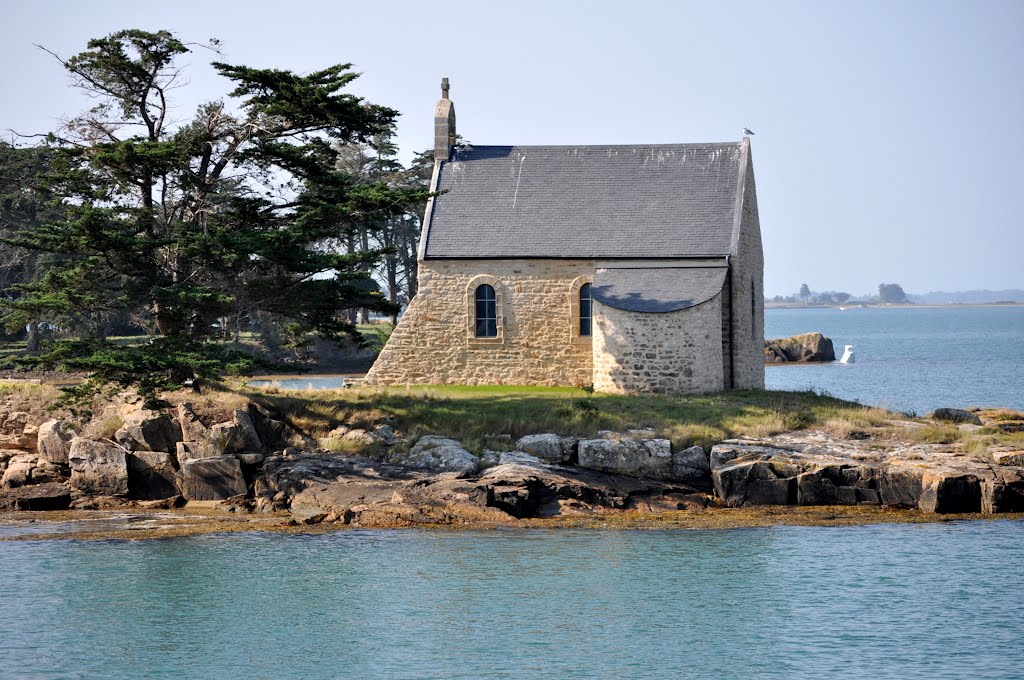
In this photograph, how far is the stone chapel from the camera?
32.6 meters

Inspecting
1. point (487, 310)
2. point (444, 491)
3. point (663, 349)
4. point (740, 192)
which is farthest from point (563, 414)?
point (740, 192)

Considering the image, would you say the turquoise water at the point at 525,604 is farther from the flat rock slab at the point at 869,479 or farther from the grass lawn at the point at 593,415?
the grass lawn at the point at 593,415

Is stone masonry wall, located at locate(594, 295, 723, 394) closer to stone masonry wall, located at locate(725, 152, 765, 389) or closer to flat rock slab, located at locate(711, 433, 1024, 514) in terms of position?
stone masonry wall, located at locate(725, 152, 765, 389)

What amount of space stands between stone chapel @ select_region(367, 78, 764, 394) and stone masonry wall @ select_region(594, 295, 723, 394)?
53 millimetres

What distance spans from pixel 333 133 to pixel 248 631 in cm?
1518

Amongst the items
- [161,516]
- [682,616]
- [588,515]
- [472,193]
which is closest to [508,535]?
[588,515]

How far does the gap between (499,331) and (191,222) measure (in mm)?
9602

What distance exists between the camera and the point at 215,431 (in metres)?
27.0

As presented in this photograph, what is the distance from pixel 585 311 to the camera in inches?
1336

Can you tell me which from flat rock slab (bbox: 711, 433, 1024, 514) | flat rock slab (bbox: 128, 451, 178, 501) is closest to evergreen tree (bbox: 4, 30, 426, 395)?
flat rock slab (bbox: 128, 451, 178, 501)

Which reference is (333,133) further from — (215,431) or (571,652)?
(571,652)

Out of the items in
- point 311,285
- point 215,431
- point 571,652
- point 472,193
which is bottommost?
point 571,652

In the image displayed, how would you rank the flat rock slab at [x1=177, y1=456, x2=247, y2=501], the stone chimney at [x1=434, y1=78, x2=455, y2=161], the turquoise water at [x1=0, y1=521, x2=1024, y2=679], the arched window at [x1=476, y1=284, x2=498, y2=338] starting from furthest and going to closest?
1. the stone chimney at [x1=434, y1=78, x2=455, y2=161]
2. the arched window at [x1=476, y1=284, x2=498, y2=338]
3. the flat rock slab at [x1=177, y1=456, x2=247, y2=501]
4. the turquoise water at [x1=0, y1=521, x2=1024, y2=679]

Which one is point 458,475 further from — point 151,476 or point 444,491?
point 151,476
